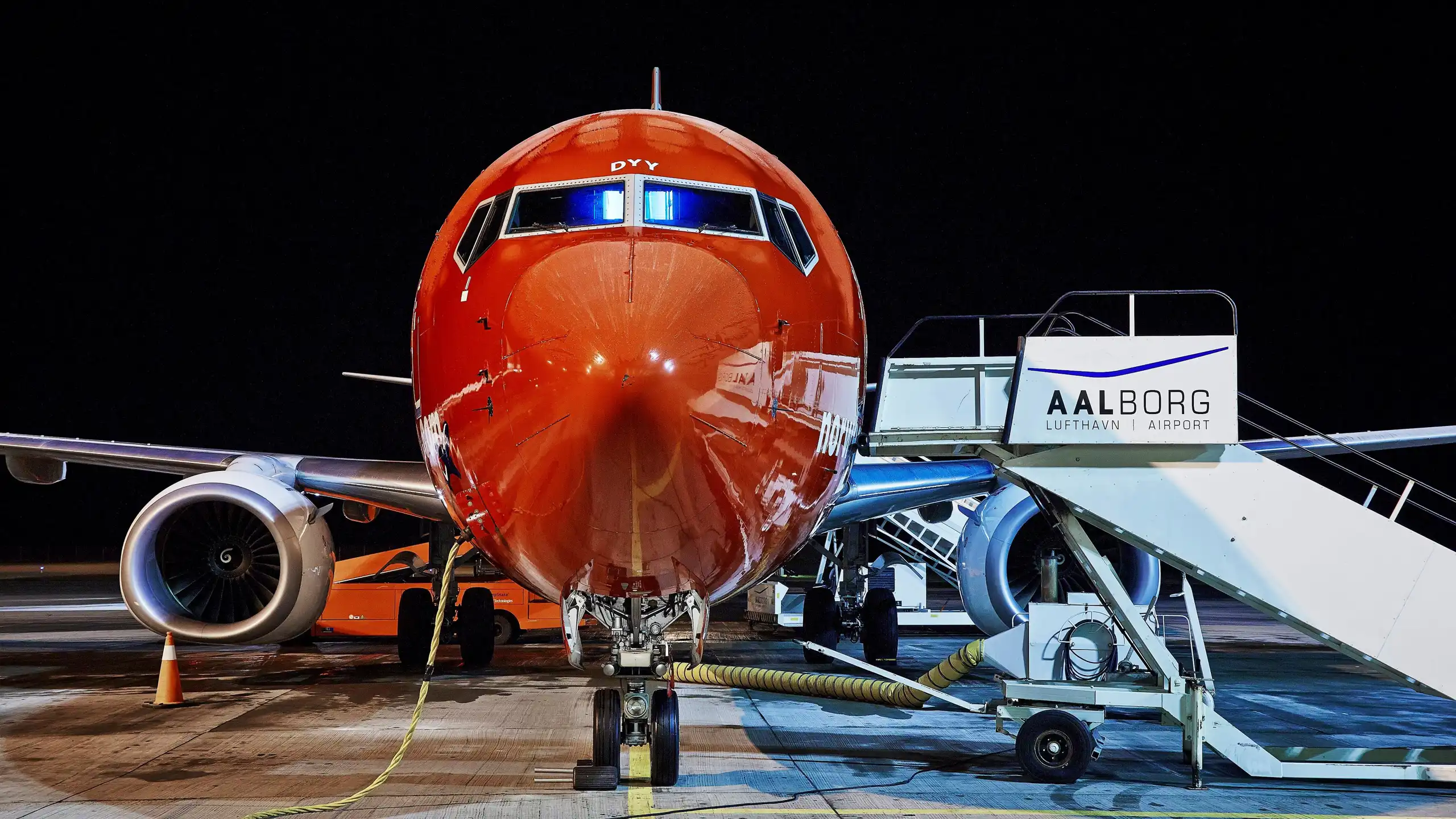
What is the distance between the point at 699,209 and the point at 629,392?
1394mm

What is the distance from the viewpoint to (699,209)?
16.9 feet

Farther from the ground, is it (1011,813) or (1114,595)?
(1114,595)

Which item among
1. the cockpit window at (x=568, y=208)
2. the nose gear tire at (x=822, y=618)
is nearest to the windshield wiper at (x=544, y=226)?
the cockpit window at (x=568, y=208)

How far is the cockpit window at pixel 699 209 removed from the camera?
5008mm

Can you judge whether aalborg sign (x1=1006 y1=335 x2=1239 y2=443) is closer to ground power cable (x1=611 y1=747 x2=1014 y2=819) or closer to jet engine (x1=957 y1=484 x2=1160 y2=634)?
ground power cable (x1=611 y1=747 x2=1014 y2=819)

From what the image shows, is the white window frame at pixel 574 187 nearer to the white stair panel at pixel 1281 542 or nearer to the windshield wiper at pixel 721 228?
the windshield wiper at pixel 721 228

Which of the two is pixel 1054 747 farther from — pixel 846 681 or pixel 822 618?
pixel 822 618

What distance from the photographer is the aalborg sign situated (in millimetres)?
7016

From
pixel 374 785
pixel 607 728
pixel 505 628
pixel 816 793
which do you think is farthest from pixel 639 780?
pixel 505 628

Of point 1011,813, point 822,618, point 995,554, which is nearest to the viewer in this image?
point 1011,813

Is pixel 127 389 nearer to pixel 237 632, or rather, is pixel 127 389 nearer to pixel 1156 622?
pixel 237 632

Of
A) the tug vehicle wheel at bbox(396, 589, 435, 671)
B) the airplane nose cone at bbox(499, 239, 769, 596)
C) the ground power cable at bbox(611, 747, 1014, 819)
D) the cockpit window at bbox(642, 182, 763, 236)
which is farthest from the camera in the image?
the tug vehicle wheel at bbox(396, 589, 435, 671)

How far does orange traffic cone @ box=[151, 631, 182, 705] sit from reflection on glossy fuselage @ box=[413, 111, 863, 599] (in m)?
5.86

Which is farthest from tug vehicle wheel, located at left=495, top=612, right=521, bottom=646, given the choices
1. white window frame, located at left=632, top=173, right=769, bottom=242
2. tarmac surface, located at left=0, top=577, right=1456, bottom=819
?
white window frame, located at left=632, top=173, right=769, bottom=242
